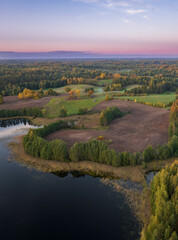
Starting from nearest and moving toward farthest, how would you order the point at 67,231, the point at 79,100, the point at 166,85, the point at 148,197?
the point at 67,231 → the point at 148,197 → the point at 79,100 → the point at 166,85

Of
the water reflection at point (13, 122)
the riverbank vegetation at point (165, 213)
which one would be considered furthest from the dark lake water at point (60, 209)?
the water reflection at point (13, 122)

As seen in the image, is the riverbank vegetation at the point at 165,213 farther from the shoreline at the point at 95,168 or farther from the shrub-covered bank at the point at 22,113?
the shrub-covered bank at the point at 22,113

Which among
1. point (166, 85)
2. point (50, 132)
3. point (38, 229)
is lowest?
point (38, 229)

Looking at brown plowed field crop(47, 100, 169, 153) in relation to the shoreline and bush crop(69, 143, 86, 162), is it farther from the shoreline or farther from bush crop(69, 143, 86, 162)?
bush crop(69, 143, 86, 162)

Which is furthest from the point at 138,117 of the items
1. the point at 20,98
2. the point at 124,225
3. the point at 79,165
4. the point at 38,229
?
the point at 20,98

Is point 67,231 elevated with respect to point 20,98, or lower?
lower

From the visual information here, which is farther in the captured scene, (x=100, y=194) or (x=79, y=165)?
(x=79, y=165)

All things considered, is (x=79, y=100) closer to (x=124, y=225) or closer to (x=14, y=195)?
(x=14, y=195)

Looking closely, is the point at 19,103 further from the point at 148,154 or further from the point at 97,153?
the point at 148,154
